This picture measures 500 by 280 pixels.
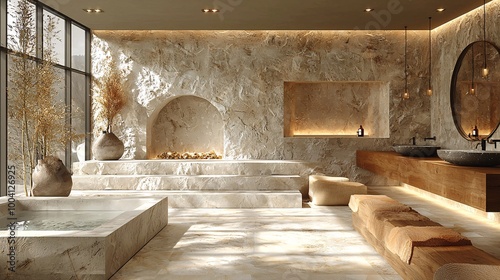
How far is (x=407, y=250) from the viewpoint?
10.5ft

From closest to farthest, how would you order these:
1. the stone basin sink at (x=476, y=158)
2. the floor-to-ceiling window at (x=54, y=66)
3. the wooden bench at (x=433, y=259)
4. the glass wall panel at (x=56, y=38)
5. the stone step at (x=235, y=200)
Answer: the wooden bench at (x=433, y=259) < the stone basin sink at (x=476, y=158) < the floor-to-ceiling window at (x=54, y=66) < the stone step at (x=235, y=200) < the glass wall panel at (x=56, y=38)

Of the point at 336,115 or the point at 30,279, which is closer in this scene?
the point at 30,279

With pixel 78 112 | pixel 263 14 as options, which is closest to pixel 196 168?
pixel 78 112

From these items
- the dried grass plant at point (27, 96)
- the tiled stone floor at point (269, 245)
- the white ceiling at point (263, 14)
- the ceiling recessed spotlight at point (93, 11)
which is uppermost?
the ceiling recessed spotlight at point (93, 11)

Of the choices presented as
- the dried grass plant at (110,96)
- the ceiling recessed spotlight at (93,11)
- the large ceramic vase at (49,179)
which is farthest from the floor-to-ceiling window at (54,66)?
the ceiling recessed spotlight at (93,11)

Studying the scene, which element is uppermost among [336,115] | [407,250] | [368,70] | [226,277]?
[368,70]

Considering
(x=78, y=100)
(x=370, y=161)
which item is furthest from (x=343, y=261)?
(x=78, y=100)

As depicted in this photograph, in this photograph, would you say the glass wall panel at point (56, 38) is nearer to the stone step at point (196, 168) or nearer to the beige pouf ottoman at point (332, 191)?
the stone step at point (196, 168)

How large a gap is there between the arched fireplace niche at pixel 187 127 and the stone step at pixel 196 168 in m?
1.42

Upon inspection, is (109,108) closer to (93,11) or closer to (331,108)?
(93,11)

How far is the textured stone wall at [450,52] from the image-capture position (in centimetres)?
618

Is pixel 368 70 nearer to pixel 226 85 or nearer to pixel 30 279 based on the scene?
pixel 226 85

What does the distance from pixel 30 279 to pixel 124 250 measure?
0.73 m

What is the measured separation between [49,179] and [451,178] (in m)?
4.40
